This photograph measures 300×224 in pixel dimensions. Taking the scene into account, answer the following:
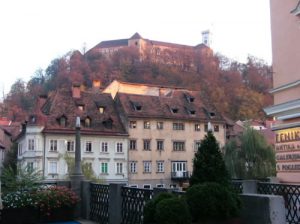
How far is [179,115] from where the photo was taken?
2057 inches

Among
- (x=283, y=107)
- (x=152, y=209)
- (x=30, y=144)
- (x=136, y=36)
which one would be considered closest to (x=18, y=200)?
(x=152, y=209)

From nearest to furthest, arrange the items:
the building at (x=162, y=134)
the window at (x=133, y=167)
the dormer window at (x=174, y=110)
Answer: the window at (x=133, y=167)
the building at (x=162, y=134)
the dormer window at (x=174, y=110)

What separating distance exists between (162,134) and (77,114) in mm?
→ 9998

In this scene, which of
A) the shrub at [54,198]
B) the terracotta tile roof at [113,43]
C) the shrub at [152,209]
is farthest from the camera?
the terracotta tile roof at [113,43]

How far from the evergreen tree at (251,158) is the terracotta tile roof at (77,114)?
44.7ft

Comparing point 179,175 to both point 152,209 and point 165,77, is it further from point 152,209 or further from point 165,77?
point 152,209

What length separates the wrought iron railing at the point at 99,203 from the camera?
12219 mm

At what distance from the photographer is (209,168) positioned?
752cm

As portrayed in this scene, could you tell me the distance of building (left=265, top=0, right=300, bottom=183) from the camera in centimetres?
975

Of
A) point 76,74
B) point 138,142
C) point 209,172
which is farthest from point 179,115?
point 209,172

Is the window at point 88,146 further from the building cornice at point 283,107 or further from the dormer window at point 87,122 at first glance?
the building cornice at point 283,107

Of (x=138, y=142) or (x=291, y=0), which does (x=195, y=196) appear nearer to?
(x=291, y=0)

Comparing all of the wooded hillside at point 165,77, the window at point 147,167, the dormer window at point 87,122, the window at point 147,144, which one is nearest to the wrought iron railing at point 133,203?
the dormer window at point 87,122

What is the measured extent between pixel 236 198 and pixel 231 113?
233 ft
